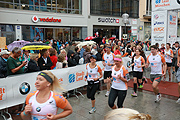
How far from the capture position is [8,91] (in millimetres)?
5984

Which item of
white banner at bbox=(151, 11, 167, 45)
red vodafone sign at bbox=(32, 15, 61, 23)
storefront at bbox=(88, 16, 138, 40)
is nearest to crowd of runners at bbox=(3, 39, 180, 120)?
white banner at bbox=(151, 11, 167, 45)

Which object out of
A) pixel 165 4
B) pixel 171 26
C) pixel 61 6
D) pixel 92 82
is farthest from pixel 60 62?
pixel 61 6

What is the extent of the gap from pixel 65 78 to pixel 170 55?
6570mm

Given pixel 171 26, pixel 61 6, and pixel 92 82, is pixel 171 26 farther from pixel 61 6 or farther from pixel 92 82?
pixel 61 6

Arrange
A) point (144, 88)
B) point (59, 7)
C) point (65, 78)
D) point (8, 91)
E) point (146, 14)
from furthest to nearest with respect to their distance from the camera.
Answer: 1. point (146, 14)
2. point (59, 7)
3. point (144, 88)
4. point (65, 78)
5. point (8, 91)

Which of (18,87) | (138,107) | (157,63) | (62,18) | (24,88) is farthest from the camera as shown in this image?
(62,18)

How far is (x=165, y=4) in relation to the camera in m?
13.1

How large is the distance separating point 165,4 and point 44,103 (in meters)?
12.8

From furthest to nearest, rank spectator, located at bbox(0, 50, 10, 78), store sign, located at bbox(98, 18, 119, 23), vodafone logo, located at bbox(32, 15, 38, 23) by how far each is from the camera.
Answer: store sign, located at bbox(98, 18, 119, 23) < vodafone logo, located at bbox(32, 15, 38, 23) < spectator, located at bbox(0, 50, 10, 78)

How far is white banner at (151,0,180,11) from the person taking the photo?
1243 centimetres

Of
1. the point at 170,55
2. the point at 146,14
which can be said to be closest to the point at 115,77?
the point at 170,55

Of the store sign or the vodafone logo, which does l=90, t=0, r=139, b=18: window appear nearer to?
the store sign

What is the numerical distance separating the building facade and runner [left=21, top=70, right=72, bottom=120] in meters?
16.6

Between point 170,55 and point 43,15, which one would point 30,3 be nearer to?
point 43,15
